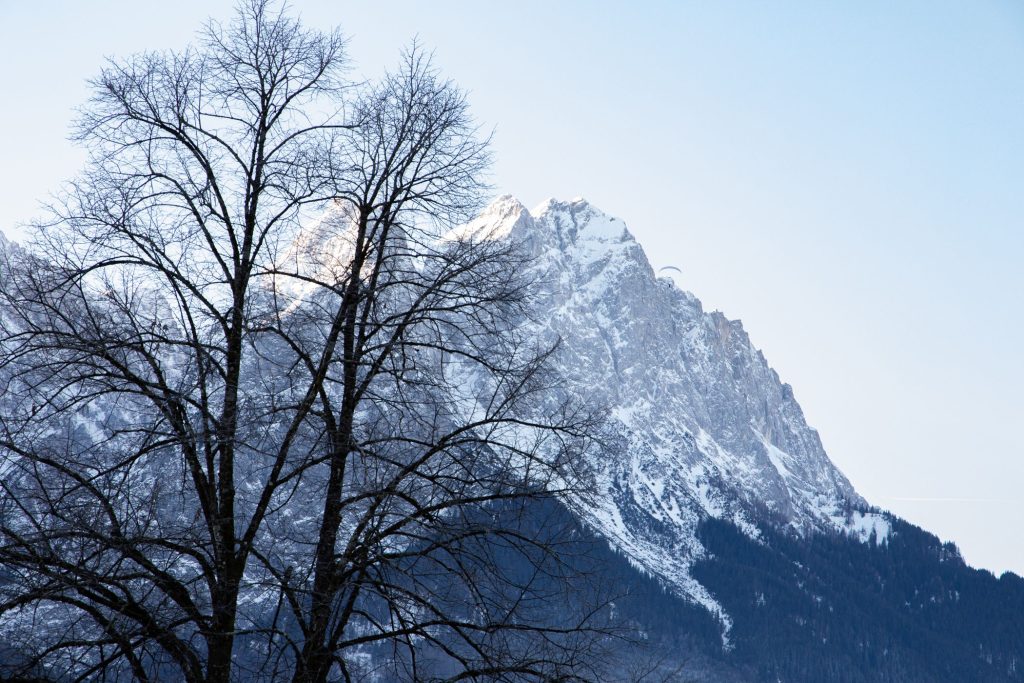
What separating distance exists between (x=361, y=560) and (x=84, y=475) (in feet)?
8.13

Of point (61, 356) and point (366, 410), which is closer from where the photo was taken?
point (61, 356)

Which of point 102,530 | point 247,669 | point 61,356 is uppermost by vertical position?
point 61,356

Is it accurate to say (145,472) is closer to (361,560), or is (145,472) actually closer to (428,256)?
(361,560)

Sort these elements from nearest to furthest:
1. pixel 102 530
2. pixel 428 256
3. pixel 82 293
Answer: pixel 102 530 → pixel 82 293 → pixel 428 256

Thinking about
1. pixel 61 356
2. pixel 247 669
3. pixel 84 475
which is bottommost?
pixel 247 669

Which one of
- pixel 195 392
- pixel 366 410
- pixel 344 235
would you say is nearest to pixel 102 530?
pixel 195 392

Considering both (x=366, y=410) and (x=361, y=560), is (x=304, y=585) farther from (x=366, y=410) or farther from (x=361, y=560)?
(x=366, y=410)

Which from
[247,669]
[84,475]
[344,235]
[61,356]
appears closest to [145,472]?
[84,475]

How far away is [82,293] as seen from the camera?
1105cm

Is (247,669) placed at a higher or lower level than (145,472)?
lower

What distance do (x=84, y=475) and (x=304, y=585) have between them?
2.11 m

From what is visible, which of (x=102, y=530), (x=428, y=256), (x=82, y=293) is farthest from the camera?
(x=428, y=256)

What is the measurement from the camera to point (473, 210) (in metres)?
12.7

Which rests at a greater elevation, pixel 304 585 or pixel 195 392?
pixel 195 392
